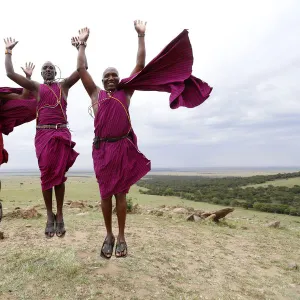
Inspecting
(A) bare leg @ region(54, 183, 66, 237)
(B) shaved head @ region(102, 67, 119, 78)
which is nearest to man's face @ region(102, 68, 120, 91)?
(B) shaved head @ region(102, 67, 119, 78)

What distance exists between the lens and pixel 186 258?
658cm

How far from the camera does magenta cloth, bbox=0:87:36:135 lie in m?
5.67

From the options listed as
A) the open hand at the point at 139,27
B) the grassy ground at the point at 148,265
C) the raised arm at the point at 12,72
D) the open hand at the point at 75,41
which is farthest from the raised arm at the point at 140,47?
the grassy ground at the point at 148,265

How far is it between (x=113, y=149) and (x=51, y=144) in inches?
43.3

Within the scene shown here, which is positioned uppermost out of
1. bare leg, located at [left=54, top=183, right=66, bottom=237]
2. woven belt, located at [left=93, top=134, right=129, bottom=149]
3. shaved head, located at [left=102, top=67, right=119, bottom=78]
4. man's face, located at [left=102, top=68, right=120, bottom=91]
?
shaved head, located at [left=102, top=67, right=119, bottom=78]

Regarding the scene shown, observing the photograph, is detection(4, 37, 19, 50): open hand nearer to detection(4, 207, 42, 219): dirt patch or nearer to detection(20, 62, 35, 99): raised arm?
detection(20, 62, 35, 99): raised arm

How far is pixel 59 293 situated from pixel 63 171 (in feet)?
6.18

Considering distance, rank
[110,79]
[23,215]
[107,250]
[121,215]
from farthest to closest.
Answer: [23,215], [110,79], [121,215], [107,250]

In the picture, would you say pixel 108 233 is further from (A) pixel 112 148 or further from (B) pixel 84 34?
(B) pixel 84 34

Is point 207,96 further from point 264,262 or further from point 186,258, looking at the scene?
point 264,262

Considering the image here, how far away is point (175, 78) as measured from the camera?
196 inches

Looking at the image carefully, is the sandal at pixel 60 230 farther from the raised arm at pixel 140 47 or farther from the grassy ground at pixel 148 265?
the raised arm at pixel 140 47

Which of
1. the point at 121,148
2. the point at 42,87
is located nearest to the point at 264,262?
the point at 121,148

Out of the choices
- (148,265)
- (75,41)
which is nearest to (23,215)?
(148,265)
